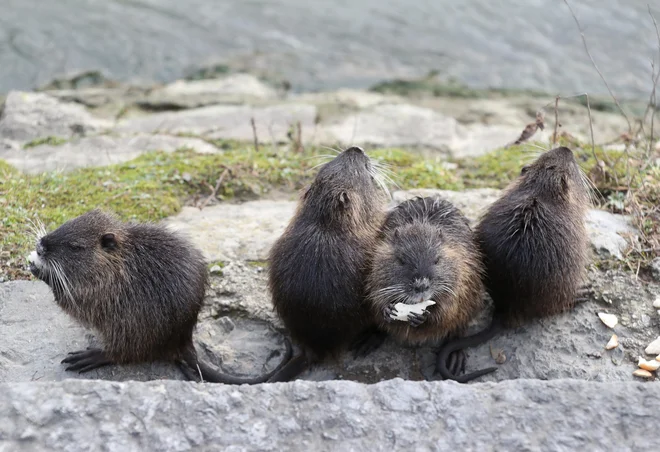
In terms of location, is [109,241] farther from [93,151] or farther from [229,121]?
[229,121]

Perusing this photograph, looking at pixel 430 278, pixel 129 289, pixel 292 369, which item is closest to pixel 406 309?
pixel 430 278

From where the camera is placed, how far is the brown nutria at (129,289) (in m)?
3.91

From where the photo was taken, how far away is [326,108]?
28.8 ft

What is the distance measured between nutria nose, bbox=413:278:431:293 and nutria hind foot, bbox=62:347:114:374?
5.83ft

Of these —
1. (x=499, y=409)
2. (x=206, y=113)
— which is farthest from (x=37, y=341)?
(x=206, y=113)

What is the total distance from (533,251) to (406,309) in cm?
83

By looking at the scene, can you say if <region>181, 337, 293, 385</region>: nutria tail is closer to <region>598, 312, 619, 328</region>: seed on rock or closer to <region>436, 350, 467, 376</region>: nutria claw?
<region>436, 350, 467, 376</region>: nutria claw

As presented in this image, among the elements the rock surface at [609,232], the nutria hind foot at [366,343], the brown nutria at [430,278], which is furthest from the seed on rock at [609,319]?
the nutria hind foot at [366,343]

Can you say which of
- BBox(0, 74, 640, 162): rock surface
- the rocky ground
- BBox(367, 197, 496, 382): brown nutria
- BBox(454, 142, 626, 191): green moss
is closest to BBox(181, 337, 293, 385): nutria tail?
the rocky ground

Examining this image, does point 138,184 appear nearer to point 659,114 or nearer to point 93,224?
point 93,224

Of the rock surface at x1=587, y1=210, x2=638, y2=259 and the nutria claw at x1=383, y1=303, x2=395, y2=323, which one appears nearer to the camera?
the nutria claw at x1=383, y1=303, x2=395, y2=323

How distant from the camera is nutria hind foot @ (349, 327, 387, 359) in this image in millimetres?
4074

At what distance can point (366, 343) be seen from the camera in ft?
13.4

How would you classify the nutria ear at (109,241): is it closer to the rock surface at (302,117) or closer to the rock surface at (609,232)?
the rock surface at (609,232)
